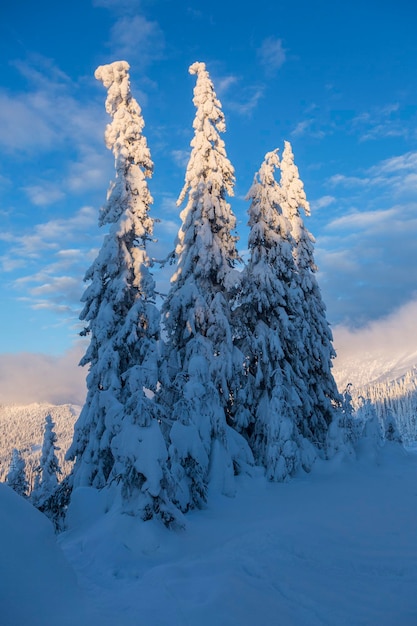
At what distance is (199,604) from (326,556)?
9.26ft

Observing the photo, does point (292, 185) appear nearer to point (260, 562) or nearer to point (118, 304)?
point (118, 304)

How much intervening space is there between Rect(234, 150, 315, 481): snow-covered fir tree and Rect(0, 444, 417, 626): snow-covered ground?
13.6 feet

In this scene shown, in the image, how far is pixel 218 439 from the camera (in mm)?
13562

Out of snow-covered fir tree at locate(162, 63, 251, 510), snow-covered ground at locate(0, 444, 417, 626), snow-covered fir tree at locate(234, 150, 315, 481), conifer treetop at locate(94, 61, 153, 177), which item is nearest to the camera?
snow-covered ground at locate(0, 444, 417, 626)

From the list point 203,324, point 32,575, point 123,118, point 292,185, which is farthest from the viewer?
point 292,185

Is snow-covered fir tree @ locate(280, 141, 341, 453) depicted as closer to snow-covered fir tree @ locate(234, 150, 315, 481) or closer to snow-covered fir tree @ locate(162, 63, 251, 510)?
snow-covered fir tree @ locate(234, 150, 315, 481)

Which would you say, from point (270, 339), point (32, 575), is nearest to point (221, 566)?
point (32, 575)

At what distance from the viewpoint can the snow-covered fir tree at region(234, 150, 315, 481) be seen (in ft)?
51.0

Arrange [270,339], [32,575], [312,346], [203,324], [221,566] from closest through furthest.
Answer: [32,575], [221,566], [203,324], [270,339], [312,346]

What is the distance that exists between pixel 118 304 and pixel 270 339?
692 centimetres

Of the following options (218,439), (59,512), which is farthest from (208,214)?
(59,512)

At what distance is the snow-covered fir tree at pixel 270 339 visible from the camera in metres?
15.6

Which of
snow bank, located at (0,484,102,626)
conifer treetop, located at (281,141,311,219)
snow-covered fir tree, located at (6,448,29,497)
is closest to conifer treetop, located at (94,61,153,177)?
conifer treetop, located at (281,141,311,219)

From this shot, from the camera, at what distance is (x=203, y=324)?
52.6ft
